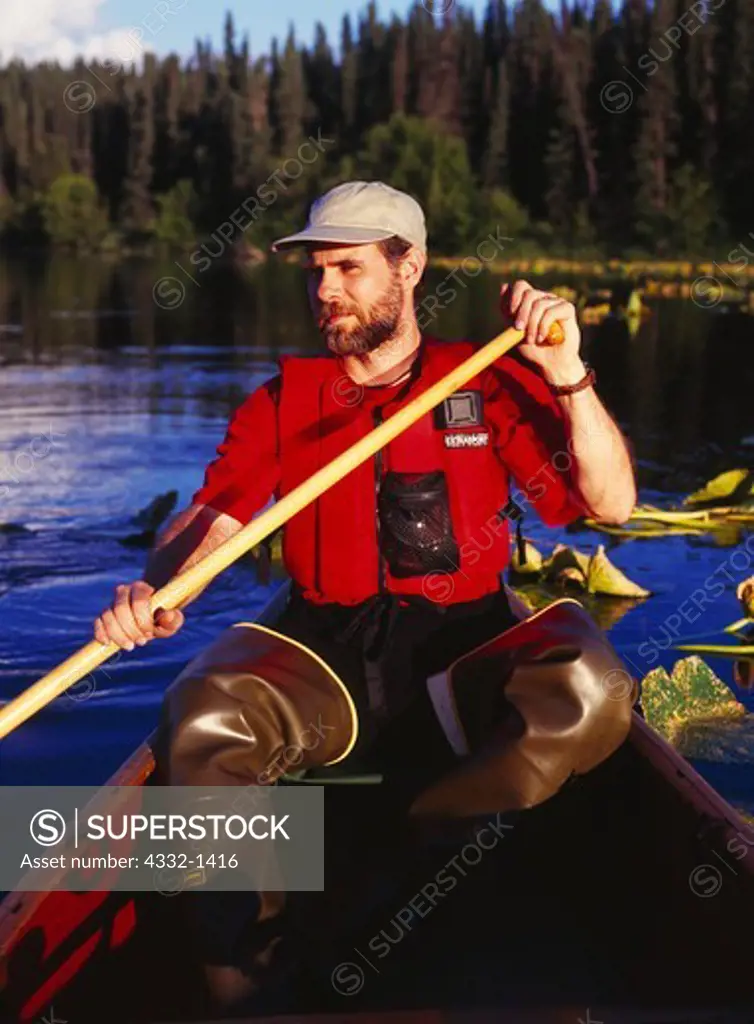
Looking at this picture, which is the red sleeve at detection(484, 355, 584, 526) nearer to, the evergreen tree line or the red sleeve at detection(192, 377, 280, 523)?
the red sleeve at detection(192, 377, 280, 523)

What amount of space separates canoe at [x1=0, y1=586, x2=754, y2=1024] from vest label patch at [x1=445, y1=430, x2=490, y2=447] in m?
0.91

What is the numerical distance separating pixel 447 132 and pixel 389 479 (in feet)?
230

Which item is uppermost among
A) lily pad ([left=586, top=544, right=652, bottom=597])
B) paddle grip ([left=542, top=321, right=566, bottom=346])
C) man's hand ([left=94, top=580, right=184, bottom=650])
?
paddle grip ([left=542, top=321, right=566, bottom=346])

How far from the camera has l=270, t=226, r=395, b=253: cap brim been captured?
3432mm

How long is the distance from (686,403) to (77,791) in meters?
12.0

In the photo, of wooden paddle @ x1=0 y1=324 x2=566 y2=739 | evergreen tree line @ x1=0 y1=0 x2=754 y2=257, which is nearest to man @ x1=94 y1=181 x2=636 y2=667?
wooden paddle @ x1=0 y1=324 x2=566 y2=739

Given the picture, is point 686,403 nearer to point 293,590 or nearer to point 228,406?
point 228,406

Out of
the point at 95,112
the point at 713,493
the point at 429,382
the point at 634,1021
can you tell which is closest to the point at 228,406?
the point at 713,493

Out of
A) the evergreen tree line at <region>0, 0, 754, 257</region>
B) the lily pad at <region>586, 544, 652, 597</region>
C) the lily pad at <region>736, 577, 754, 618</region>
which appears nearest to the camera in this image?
the lily pad at <region>736, 577, 754, 618</region>

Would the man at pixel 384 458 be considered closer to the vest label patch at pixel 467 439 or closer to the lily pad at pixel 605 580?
the vest label patch at pixel 467 439

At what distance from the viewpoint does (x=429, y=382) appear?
362cm

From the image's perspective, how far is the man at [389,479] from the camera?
11.5 ft

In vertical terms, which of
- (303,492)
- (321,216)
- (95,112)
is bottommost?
(95,112)

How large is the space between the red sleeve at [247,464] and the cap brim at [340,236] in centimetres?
42
